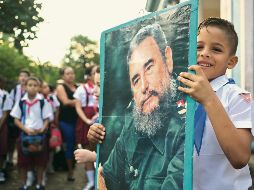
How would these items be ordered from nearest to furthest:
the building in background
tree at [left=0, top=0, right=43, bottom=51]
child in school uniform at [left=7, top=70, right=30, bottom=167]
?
tree at [left=0, top=0, right=43, bottom=51] → the building in background → child in school uniform at [left=7, top=70, right=30, bottom=167]

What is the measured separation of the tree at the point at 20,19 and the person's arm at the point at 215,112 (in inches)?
101

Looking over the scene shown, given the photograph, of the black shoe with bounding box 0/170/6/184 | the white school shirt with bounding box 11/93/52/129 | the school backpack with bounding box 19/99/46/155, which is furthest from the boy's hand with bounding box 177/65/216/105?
the black shoe with bounding box 0/170/6/184

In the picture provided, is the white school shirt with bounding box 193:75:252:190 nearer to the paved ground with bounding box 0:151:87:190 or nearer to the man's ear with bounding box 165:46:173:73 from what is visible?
the man's ear with bounding box 165:46:173:73

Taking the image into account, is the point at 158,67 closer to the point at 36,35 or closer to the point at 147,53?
the point at 147,53

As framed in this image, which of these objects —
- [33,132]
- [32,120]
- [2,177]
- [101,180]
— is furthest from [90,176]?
[101,180]

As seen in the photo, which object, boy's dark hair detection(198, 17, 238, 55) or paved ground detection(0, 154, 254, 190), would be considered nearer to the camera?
boy's dark hair detection(198, 17, 238, 55)

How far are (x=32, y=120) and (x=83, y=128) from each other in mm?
833

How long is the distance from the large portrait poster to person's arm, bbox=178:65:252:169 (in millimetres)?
40

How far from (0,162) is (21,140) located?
4.68 ft

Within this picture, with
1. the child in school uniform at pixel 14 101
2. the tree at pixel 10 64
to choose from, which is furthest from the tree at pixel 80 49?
the child in school uniform at pixel 14 101

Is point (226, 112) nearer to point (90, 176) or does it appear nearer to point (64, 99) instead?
point (90, 176)

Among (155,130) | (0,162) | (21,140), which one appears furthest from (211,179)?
(0,162)

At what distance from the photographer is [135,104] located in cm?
186

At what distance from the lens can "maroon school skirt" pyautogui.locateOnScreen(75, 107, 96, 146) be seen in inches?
267
